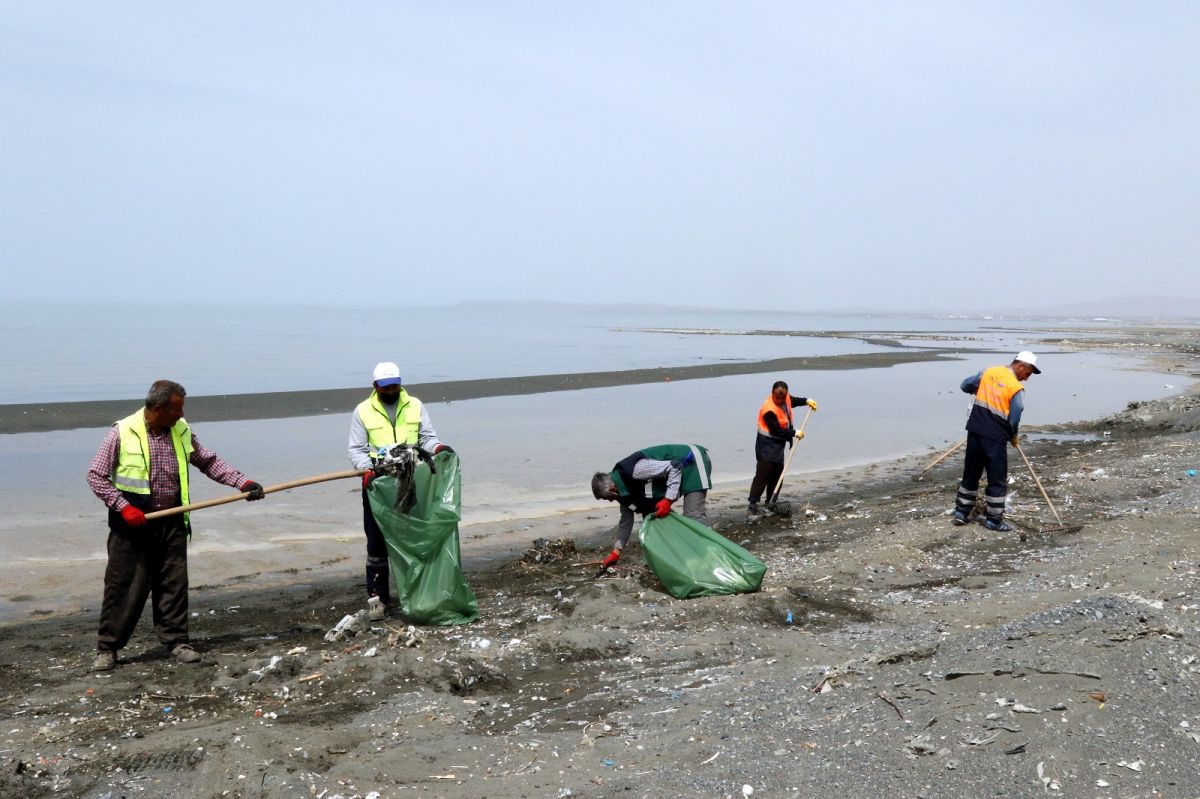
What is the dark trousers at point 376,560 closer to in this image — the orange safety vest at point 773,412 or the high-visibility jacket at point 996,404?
the orange safety vest at point 773,412

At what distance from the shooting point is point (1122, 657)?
4.25 meters

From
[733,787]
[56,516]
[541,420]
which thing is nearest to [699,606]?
[733,787]

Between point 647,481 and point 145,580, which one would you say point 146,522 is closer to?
point 145,580

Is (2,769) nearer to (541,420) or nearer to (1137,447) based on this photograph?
(1137,447)

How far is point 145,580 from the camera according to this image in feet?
18.0

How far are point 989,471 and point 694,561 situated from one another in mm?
3239

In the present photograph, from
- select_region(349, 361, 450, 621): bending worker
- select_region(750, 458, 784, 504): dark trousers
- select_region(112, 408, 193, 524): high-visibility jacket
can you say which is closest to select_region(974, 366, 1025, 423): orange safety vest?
select_region(750, 458, 784, 504): dark trousers

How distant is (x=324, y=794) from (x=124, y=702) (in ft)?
5.53

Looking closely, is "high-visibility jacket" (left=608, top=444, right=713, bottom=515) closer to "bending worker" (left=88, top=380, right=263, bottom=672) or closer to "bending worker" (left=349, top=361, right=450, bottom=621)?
"bending worker" (left=349, top=361, right=450, bottom=621)

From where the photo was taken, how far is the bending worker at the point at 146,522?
5.33m

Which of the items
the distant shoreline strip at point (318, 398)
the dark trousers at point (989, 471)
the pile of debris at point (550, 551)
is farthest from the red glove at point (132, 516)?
the distant shoreline strip at point (318, 398)

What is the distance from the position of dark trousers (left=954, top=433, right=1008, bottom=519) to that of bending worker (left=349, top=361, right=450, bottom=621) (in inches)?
184

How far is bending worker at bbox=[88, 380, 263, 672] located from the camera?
5332 mm

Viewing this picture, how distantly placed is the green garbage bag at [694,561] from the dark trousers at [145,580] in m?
2.90
